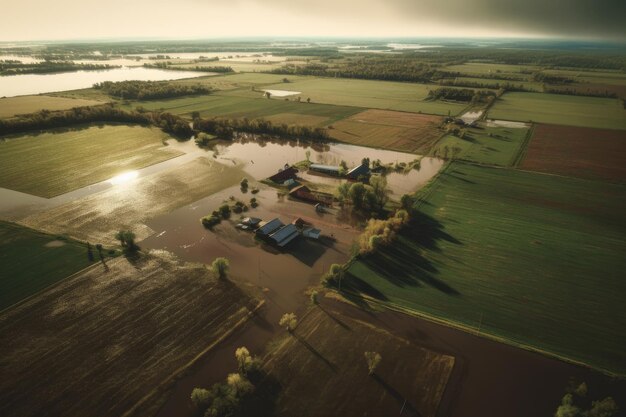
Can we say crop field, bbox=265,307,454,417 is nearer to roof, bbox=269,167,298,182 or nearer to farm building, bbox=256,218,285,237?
farm building, bbox=256,218,285,237

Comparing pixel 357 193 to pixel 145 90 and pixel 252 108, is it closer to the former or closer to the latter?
pixel 252 108

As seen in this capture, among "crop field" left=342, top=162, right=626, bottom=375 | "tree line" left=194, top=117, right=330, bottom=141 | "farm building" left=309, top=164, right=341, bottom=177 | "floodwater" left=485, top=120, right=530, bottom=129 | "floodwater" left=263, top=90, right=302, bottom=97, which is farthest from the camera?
"floodwater" left=263, top=90, right=302, bottom=97

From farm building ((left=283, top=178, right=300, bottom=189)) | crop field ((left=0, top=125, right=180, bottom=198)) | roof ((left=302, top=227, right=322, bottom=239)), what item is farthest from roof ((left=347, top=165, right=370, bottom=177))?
crop field ((left=0, top=125, right=180, bottom=198))

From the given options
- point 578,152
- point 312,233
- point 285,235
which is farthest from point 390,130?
point 285,235

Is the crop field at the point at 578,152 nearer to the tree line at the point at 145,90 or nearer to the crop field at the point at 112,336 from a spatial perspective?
the crop field at the point at 112,336

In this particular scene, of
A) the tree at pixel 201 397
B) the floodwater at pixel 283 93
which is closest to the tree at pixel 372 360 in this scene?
the tree at pixel 201 397

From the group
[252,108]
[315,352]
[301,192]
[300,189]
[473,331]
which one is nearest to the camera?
[315,352]
